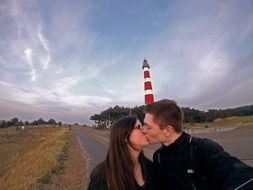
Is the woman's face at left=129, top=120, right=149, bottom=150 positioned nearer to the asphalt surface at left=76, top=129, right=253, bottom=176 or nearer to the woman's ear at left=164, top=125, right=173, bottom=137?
the woman's ear at left=164, top=125, right=173, bottom=137

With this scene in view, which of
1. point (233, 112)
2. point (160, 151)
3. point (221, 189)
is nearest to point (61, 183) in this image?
point (160, 151)

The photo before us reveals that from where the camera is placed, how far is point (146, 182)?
3178mm

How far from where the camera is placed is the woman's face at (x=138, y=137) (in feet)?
10.3

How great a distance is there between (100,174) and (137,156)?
0.41 meters

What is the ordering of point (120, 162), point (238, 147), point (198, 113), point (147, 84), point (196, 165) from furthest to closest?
point (198, 113)
point (238, 147)
point (147, 84)
point (120, 162)
point (196, 165)

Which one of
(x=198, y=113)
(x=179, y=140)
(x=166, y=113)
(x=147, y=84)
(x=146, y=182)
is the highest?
(x=198, y=113)

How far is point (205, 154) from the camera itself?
9.28 ft

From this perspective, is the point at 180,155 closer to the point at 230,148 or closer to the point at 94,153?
the point at 230,148

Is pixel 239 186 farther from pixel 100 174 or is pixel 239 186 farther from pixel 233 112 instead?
pixel 233 112

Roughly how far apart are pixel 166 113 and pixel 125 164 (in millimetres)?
543

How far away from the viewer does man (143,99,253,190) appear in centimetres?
269

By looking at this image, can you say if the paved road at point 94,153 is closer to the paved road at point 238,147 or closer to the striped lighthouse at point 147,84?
the paved road at point 238,147

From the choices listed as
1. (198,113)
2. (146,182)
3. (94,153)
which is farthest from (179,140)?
(198,113)

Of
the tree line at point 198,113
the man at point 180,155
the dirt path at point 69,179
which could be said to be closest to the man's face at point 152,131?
the man at point 180,155
